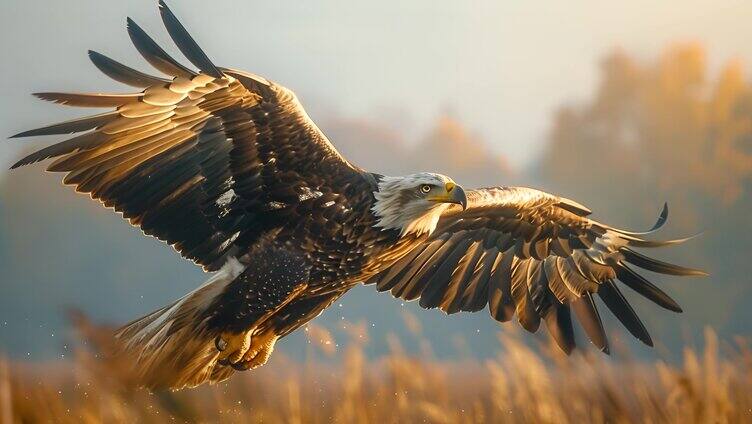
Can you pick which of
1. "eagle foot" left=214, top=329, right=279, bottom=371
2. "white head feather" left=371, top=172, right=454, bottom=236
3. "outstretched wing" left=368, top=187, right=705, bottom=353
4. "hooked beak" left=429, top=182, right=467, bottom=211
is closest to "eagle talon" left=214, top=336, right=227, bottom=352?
"eagle foot" left=214, top=329, right=279, bottom=371

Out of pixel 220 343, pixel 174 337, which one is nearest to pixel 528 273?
pixel 220 343

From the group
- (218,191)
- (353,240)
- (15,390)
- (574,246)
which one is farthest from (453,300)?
(15,390)

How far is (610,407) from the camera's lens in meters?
3.46

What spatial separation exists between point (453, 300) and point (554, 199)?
3.33 feet

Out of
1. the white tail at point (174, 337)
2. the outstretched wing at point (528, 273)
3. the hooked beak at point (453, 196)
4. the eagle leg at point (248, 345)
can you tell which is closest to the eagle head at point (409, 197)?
the hooked beak at point (453, 196)

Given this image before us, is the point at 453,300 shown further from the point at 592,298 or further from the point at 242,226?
the point at 242,226

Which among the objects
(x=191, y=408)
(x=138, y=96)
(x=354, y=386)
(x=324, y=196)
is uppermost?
(x=138, y=96)

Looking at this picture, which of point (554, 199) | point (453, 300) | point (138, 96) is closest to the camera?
point (138, 96)

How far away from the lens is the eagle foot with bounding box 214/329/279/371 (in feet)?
15.5

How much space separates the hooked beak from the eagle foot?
1.22 m

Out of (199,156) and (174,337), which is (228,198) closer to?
(199,156)

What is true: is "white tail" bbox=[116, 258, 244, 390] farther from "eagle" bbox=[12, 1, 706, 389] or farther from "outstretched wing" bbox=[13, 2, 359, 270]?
"outstretched wing" bbox=[13, 2, 359, 270]

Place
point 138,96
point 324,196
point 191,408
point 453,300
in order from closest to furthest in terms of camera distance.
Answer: point 191,408 → point 138,96 → point 324,196 → point 453,300

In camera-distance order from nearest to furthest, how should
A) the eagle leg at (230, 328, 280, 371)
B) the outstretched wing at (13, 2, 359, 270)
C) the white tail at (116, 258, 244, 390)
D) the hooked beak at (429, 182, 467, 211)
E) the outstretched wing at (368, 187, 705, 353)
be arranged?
the outstretched wing at (13, 2, 359, 270) < the hooked beak at (429, 182, 467, 211) < the white tail at (116, 258, 244, 390) < the eagle leg at (230, 328, 280, 371) < the outstretched wing at (368, 187, 705, 353)
